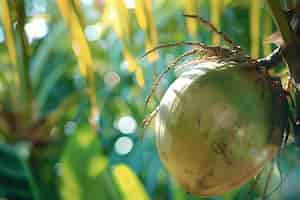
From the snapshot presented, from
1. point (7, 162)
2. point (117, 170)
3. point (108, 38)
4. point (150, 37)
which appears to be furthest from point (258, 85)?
point (108, 38)

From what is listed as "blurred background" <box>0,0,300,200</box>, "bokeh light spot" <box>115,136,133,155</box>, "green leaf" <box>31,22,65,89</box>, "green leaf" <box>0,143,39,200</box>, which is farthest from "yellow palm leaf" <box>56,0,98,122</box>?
"green leaf" <box>31,22,65,89</box>

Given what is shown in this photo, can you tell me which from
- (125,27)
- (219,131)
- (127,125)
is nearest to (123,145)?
(127,125)

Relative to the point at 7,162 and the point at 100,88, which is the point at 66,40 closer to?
the point at 100,88

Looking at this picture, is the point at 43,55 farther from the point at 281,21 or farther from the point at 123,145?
the point at 281,21

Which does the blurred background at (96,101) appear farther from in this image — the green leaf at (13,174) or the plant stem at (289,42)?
the plant stem at (289,42)

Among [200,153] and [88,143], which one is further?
[88,143]

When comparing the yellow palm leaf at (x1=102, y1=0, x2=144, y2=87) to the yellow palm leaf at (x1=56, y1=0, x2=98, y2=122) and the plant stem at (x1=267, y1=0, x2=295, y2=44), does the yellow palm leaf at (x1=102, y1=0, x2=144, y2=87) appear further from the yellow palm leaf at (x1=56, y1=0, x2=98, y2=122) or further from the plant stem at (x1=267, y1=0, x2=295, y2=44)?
the plant stem at (x1=267, y1=0, x2=295, y2=44)
